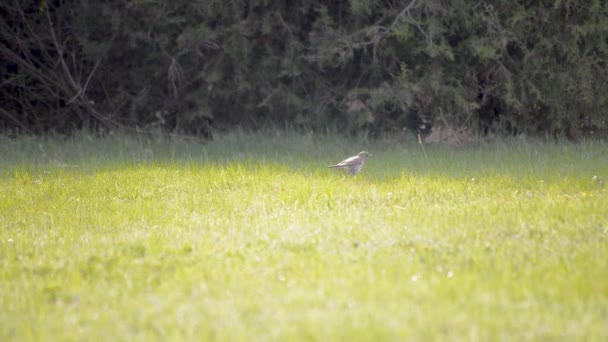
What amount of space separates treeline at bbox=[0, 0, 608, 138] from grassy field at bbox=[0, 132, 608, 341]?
145 inches

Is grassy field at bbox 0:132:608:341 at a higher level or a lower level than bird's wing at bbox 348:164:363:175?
higher

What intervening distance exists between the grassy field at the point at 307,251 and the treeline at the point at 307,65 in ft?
12.1

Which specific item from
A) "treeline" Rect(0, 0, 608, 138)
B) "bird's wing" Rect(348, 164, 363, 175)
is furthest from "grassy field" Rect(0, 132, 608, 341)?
"treeline" Rect(0, 0, 608, 138)

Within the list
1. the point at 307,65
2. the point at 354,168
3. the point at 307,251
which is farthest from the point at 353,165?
the point at 307,65

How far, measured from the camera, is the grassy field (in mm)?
4172

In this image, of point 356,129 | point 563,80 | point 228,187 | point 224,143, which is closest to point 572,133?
point 563,80

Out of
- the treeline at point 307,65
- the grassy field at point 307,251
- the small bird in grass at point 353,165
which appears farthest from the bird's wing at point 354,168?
the treeline at point 307,65

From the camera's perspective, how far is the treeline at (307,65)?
1357 centimetres

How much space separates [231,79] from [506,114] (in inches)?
220

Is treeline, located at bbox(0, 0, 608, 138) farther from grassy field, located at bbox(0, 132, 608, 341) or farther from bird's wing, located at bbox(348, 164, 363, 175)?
Answer: bird's wing, located at bbox(348, 164, 363, 175)

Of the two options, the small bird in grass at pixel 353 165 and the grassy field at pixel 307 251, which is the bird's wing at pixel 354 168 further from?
the grassy field at pixel 307 251

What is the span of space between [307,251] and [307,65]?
9711 millimetres

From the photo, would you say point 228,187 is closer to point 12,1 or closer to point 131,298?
point 131,298

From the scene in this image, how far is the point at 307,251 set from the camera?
18.7 feet
